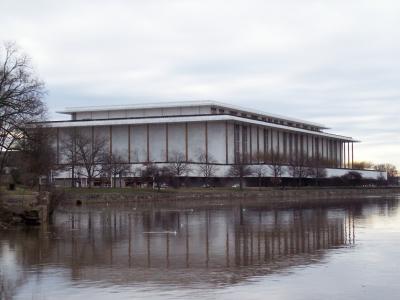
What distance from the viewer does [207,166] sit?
154m

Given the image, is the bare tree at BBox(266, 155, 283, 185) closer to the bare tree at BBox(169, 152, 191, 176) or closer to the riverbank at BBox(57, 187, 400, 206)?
the riverbank at BBox(57, 187, 400, 206)

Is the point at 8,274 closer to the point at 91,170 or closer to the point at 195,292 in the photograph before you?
the point at 195,292

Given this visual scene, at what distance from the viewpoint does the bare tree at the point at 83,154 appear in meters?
132

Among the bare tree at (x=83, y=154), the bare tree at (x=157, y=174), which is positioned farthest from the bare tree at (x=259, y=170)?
the bare tree at (x=83, y=154)

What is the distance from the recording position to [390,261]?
2270 cm

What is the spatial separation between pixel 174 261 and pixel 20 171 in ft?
194

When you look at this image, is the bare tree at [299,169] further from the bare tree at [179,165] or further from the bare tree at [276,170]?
the bare tree at [179,165]

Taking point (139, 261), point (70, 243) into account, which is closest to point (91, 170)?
point (70, 243)

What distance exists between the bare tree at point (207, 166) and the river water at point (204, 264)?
11672 cm

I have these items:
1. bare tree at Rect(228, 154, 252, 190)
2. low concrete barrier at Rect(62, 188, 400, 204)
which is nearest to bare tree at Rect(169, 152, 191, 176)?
bare tree at Rect(228, 154, 252, 190)

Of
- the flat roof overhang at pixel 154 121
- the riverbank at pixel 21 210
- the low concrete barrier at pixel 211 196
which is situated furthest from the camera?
the flat roof overhang at pixel 154 121

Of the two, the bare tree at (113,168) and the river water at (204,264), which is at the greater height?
the bare tree at (113,168)

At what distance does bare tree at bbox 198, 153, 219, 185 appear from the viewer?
6063 inches

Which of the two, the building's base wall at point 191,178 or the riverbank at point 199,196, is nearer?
the riverbank at point 199,196
